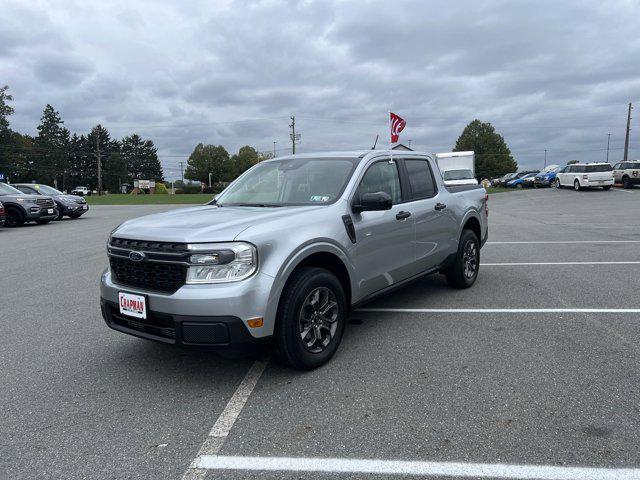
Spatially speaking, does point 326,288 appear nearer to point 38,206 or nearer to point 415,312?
point 415,312

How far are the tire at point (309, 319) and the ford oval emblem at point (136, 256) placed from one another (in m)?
1.05

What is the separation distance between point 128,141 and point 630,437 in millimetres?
161776

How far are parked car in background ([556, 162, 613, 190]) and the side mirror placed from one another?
33989mm

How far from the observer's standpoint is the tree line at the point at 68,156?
89.7 metres

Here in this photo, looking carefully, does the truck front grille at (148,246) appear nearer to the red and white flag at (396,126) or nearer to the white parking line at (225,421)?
the white parking line at (225,421)

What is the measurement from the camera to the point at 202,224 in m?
3.75

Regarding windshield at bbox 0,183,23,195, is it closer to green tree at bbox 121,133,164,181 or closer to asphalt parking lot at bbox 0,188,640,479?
asphalt parking lot at bbox 0,188,640,479

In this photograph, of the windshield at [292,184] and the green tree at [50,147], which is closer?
the windshield at [292,184]

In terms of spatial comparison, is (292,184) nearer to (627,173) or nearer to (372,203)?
(372,203)

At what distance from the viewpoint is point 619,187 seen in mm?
36500

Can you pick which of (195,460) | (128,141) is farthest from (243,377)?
(128,141)

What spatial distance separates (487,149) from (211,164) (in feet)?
218

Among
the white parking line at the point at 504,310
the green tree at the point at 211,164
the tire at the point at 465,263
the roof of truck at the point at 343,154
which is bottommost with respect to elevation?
the white parking line at the point at 504,310

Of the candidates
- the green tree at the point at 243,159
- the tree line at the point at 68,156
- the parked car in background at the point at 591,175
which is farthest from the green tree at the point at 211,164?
the parked car in background at the point at 591,175
